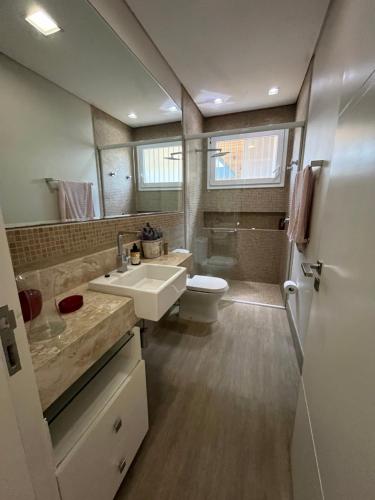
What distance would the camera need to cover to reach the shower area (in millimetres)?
3043

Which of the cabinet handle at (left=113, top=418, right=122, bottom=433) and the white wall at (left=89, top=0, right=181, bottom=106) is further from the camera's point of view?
the white wall at (left=89, top=0, right=181, bottom=106)

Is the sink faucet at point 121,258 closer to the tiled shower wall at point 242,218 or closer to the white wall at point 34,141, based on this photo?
the white wall at point 34,141

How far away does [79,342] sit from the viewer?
72cm

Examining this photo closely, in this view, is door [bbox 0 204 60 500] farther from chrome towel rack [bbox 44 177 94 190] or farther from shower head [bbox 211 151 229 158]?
shower head [bbox 211 151 229 158]

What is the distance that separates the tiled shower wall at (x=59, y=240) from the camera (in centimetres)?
92

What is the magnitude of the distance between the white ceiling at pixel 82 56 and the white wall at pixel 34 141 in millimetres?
81

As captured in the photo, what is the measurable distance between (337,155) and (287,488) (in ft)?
5.15

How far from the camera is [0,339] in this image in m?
0.42

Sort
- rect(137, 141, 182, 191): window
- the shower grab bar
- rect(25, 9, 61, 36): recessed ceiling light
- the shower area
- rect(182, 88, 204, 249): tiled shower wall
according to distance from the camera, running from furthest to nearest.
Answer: the shower grab bar < the shower area < rect(182, 88, 204, 249): tiled shower wall < rect(137, 141, 182, 191): window < rect(25, 9, 61, 36): recessed ceiling light

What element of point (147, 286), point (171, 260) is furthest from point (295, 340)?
point (147, 286)

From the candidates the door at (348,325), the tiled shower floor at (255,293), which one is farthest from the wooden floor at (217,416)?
the tiled shower floor at (255,293)

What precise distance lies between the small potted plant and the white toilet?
2.06ft

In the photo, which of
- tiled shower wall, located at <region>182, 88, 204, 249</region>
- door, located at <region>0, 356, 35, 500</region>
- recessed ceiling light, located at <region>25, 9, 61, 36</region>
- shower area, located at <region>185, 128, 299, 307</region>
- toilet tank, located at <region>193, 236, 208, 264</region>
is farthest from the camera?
toilet tank, located at <region>193, 236, 208, 264</region>

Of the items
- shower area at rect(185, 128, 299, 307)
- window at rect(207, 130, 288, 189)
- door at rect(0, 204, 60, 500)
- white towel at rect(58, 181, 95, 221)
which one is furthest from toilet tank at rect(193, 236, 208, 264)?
door at rect(0, 204, 60, 500)
